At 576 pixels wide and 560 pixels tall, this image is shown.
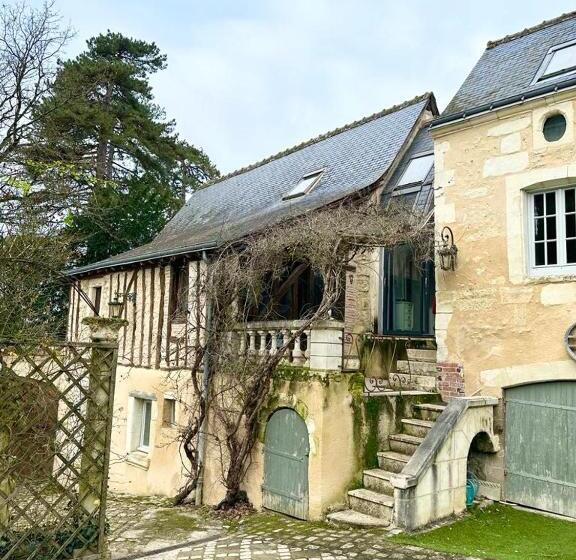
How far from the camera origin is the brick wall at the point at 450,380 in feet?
23.7

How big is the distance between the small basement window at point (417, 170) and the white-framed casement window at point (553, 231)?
309 centimetres

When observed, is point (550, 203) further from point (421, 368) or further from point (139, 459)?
point (139, 459)

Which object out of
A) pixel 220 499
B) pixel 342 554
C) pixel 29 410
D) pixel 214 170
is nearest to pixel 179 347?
pixel 220 499

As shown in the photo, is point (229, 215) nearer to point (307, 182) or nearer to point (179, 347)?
point (307, 182)

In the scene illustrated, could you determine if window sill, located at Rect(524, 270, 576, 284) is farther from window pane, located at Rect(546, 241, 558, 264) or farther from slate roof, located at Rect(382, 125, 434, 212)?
slate roof, located at Rect(382, 125, 434, 212)

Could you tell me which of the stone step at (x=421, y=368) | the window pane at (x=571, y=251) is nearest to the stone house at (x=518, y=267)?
the window pane at (x=571, y=251)

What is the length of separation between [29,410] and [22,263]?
5.43ft

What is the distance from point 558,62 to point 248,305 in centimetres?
546

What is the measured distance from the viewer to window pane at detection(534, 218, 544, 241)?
6734mm

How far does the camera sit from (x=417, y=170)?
32.9ft

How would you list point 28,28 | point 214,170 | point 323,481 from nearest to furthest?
point 323,481, point 28,28, point 214,170

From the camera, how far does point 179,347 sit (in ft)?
30.0

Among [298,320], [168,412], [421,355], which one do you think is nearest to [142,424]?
[168,412]

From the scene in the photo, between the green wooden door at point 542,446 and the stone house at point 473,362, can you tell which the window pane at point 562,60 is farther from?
the green wooden door at point 542,446
